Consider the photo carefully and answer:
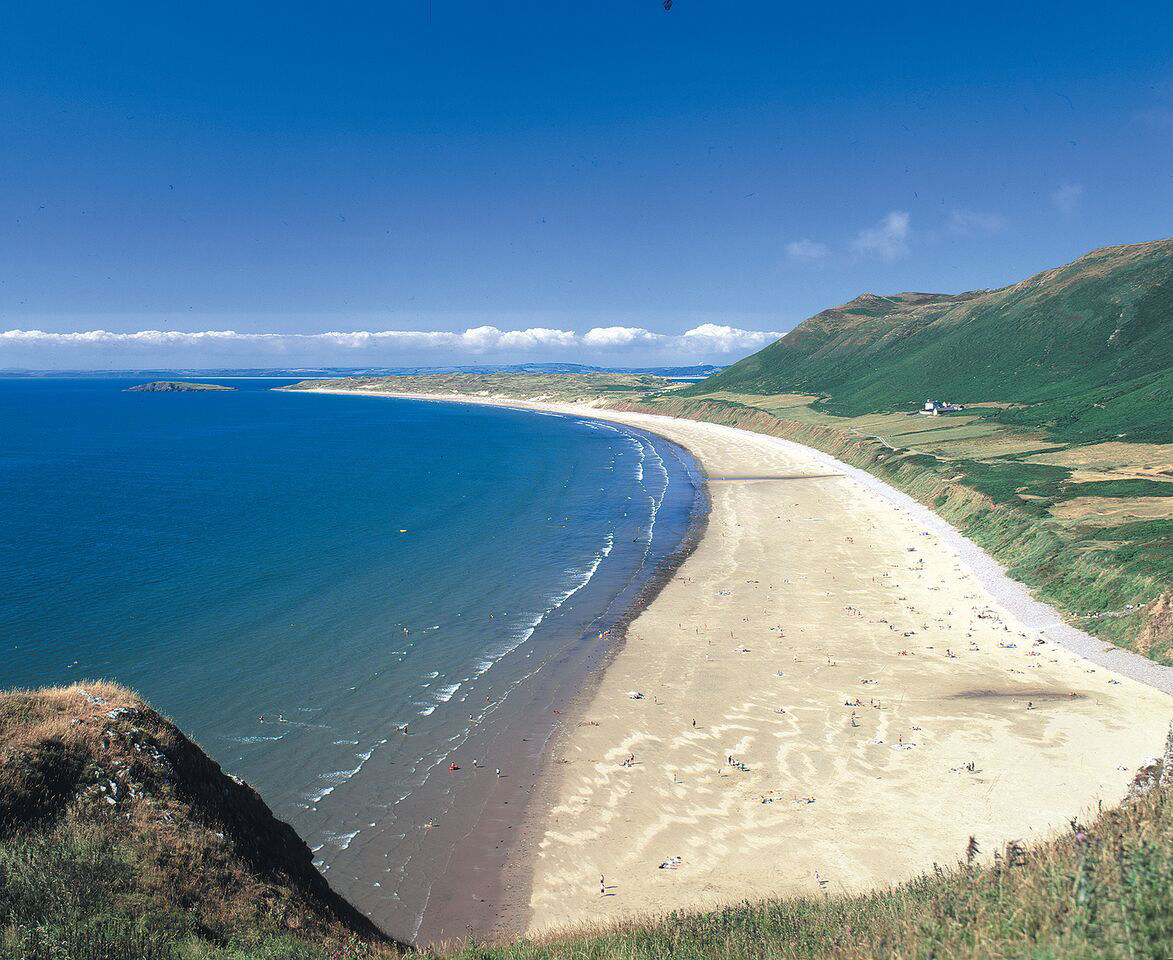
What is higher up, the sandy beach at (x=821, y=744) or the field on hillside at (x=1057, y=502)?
the field on hillside at (x=1057, y=502)

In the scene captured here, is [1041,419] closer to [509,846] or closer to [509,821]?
[509,821]

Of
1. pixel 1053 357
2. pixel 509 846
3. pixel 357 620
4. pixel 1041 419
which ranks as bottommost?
pixel 509 846

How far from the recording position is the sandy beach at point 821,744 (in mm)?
17141

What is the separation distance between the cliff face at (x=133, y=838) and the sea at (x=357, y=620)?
477cm

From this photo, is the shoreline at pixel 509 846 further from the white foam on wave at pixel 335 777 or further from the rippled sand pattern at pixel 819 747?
the white foam on wave at pixel 335 777

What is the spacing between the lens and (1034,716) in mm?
23453

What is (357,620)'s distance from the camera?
117ft

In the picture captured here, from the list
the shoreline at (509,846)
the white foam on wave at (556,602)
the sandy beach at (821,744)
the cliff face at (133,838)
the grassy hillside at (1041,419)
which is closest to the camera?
the cliff face at (133,838)

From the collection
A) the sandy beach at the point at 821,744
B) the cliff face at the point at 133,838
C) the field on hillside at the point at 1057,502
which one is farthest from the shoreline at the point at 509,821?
the field on hillside at the point at 1057,502

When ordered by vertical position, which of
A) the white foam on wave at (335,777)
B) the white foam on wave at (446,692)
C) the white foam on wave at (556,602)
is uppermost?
the white foam on wave at (556,602)

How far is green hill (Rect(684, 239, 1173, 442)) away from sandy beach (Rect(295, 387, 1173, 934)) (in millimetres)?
52716

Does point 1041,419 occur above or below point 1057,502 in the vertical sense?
above

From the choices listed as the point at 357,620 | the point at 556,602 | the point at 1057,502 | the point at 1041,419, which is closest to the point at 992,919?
the point at 556,602

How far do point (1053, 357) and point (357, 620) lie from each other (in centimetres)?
12837
